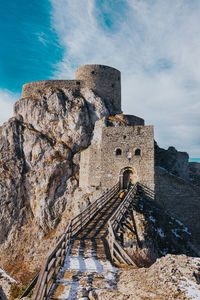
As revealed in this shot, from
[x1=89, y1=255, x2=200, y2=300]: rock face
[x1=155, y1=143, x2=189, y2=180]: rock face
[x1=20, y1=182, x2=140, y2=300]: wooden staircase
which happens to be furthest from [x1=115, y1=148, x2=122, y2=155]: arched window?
[x1=89, y1=255, x2=200, y2=300]: rock face

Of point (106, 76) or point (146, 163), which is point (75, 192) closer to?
point (146, 163)

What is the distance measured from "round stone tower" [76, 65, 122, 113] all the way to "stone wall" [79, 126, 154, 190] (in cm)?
1468

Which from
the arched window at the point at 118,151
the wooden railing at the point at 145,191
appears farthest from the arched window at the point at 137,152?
the wooden railing at the point at 145,191

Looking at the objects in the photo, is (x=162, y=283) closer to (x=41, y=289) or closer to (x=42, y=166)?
(x=41, y=289)

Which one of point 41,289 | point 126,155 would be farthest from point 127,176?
point 41,289

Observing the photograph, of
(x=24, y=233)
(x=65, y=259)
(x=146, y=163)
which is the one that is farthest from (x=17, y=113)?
(x=65, y=259)

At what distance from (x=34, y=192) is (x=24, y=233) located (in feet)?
17.5

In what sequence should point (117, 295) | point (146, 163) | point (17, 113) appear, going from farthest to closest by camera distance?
point (17, 113), point (146, 163), point (117, 295)

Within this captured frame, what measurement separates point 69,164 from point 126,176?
11810 millimetres

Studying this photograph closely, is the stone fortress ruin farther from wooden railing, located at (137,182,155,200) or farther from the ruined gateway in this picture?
wooden railing, located at (137,182,155,200)

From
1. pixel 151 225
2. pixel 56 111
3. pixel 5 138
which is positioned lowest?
pixel 151 225

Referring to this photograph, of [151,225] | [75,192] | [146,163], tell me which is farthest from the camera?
[75,192]

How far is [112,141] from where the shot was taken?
22.8 m

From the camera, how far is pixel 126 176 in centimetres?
2220
